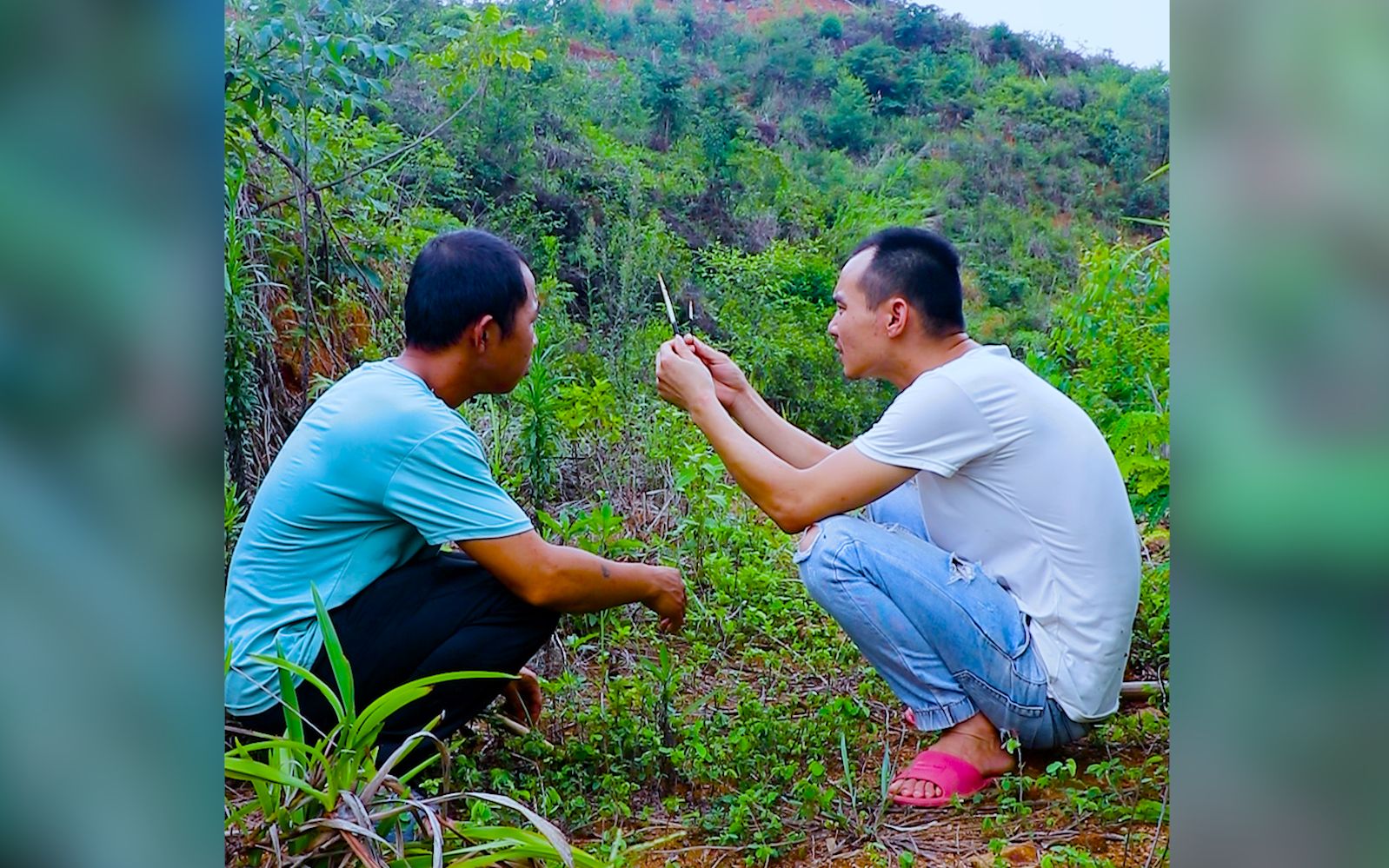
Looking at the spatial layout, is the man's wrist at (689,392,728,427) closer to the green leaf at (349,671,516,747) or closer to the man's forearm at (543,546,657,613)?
the man's forearm at (543,546,657,613)

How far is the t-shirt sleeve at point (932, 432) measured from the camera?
2.40 metres

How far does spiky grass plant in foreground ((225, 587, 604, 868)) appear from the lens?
125 cm

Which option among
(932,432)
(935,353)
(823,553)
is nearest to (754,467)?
(823,553)

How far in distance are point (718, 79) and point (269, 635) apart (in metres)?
7.56

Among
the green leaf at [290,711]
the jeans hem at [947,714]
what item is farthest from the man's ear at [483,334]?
the jeans hem at [947,714]

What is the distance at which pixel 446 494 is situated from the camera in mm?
2199

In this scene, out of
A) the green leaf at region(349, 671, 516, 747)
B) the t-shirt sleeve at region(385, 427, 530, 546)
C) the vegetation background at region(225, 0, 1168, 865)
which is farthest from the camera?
the vegetation background at region(225, 0, 1168, 865)

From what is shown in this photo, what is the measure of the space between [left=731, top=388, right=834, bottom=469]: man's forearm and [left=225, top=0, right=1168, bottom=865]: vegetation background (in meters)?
0.40

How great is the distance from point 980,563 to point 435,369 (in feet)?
3.85

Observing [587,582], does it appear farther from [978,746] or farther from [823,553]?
[978,746]

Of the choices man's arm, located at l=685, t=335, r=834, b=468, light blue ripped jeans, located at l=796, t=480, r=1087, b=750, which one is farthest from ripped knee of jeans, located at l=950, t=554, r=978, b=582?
man's arm, located at l=685, t=335, r=834, b=468
